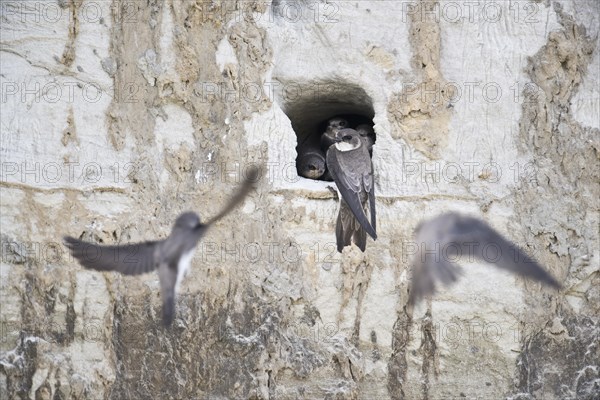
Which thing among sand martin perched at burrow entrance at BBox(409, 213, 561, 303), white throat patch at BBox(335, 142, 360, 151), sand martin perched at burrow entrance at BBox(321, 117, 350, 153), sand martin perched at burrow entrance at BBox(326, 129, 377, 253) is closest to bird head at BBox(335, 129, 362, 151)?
white throat patch at BBox(335, 142, 360, 151)

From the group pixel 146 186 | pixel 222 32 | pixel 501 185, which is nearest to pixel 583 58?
pixel 501 185

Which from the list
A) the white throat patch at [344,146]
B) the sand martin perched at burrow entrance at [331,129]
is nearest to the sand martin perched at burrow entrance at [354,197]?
the white throat patch at [344,146]

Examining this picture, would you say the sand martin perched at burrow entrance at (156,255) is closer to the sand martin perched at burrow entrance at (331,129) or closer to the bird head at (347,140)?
the bird head at (347,140)

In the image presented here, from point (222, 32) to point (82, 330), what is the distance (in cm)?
181

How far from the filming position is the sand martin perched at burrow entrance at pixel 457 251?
4.88 m

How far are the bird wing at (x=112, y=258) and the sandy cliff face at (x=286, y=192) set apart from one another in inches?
33.6

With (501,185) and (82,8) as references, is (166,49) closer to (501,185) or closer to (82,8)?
(82,8)

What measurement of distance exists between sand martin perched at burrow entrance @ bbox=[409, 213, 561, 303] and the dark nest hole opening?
1.51 m

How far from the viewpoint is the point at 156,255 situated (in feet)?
18.2

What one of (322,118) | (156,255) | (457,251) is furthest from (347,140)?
(156,255)

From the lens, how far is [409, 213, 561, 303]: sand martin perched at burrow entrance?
4879 millimetres

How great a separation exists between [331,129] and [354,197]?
1342 mm

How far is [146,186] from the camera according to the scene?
647cm

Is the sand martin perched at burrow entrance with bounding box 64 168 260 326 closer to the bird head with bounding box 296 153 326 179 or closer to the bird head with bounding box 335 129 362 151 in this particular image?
the bird head with bounding box 335 129 362 151
